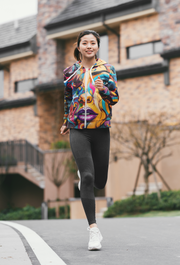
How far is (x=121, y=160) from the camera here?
618 inches

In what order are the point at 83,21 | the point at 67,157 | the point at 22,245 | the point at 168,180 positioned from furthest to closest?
the point at 83,21 < the point at 67,157 < the point at 168,180 < the point at 22,245

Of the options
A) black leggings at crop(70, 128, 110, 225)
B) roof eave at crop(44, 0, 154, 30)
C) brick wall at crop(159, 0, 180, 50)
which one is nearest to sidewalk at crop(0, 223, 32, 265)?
black leggings at crop(70, 128, 110, 225)

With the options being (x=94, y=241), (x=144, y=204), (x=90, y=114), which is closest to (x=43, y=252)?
(x=94, y=241)

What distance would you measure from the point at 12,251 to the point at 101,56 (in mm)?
18796

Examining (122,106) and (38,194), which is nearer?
(122,106)

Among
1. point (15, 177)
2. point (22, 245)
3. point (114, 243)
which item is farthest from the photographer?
point (15, 177)

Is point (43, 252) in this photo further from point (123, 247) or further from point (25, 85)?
point (25, 85)

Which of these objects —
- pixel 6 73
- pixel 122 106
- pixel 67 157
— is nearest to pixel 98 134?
pixel 67 157

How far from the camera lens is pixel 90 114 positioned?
12.6ft

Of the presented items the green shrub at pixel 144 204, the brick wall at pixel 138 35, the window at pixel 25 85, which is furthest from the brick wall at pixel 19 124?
the green shrub at pixel 144 204

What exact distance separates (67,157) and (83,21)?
7.40 m

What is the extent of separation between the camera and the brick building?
18.1 m

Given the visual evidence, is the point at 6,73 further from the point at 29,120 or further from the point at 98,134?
the point at 98,134

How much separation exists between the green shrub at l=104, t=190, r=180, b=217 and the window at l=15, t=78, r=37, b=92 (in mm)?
13125
